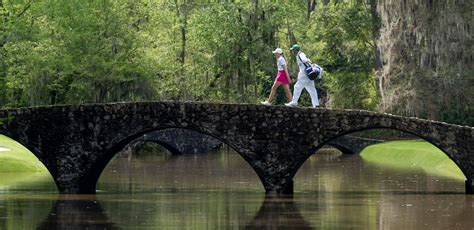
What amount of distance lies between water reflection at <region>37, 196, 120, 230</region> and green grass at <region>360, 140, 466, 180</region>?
15281mm

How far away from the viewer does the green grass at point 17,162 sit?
49438 mm

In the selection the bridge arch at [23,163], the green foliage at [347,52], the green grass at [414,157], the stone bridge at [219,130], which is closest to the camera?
the stone bridge at [219,130]

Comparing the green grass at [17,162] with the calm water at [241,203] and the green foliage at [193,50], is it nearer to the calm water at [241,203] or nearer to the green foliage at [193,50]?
the calm water at [241,203]

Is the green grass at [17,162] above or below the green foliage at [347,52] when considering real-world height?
below

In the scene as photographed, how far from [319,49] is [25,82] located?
97.5 ft

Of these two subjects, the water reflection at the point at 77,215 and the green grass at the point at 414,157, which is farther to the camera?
the green grass at the point at 414,157

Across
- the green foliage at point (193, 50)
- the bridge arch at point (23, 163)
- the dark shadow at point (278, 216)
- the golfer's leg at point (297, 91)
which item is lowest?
the dark shadow at point (278, 216)

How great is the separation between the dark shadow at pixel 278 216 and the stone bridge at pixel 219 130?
6.90 ft

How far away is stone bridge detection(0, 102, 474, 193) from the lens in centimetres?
3603

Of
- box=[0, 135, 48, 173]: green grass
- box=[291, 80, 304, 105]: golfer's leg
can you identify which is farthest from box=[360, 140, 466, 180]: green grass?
box=[0, 135, 48, 173]: green grass

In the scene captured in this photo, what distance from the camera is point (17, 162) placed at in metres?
50.5

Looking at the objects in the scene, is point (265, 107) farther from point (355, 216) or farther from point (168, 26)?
point (168, 26)

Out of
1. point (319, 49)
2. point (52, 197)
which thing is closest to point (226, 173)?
point (52, 197)

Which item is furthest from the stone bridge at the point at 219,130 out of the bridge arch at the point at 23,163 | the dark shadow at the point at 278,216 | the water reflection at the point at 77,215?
the bridge arch at the point at 23,163
